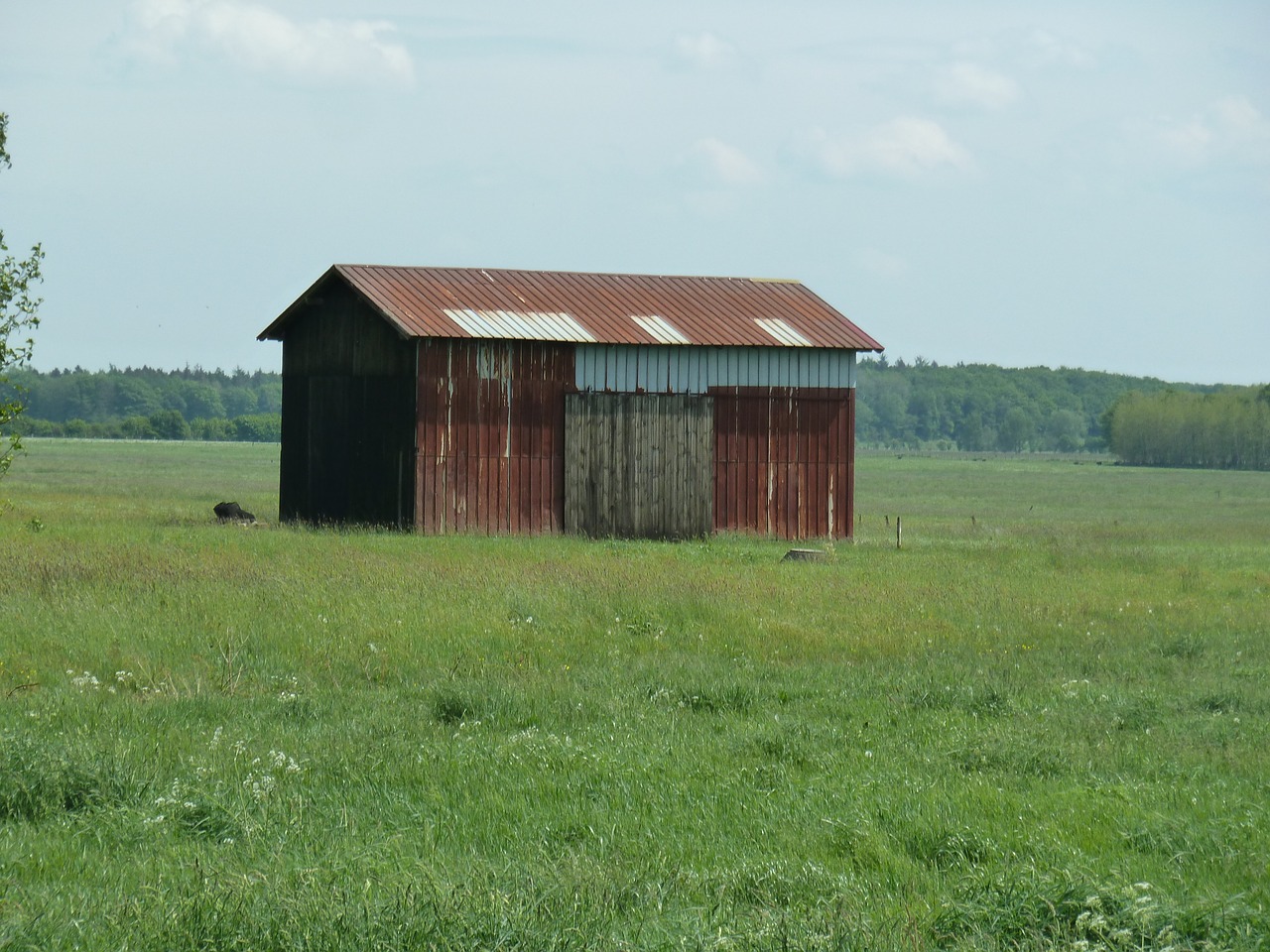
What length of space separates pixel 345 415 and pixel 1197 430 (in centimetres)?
12668

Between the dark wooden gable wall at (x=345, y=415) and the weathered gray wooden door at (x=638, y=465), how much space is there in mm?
3318

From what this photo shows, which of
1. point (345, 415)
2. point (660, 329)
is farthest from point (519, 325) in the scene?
point (345, 415)

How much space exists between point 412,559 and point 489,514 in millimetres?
6887

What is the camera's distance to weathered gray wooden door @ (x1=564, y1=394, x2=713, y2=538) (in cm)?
2809

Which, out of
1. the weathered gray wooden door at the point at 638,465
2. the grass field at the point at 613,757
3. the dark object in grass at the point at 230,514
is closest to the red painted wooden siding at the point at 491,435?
the weathered gray wooden door at the point at 638,465

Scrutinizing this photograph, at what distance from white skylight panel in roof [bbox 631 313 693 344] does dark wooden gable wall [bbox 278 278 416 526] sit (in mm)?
5012

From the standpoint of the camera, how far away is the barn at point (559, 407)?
1072 inches

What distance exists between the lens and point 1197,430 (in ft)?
458

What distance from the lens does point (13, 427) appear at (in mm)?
17422

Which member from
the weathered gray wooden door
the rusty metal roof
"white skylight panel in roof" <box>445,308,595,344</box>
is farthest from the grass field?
the rusty metal roof

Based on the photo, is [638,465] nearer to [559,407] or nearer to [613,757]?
[559,407]

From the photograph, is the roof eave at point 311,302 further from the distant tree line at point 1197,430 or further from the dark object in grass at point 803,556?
the distant tree line at point 1197,430

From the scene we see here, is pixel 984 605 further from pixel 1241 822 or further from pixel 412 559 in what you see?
pixel 1241 822

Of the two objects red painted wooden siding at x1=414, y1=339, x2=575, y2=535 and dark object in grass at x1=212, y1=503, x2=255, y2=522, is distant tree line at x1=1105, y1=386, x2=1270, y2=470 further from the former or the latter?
dark object in grass at x1=212, y1=503, x2=255, y2=522
